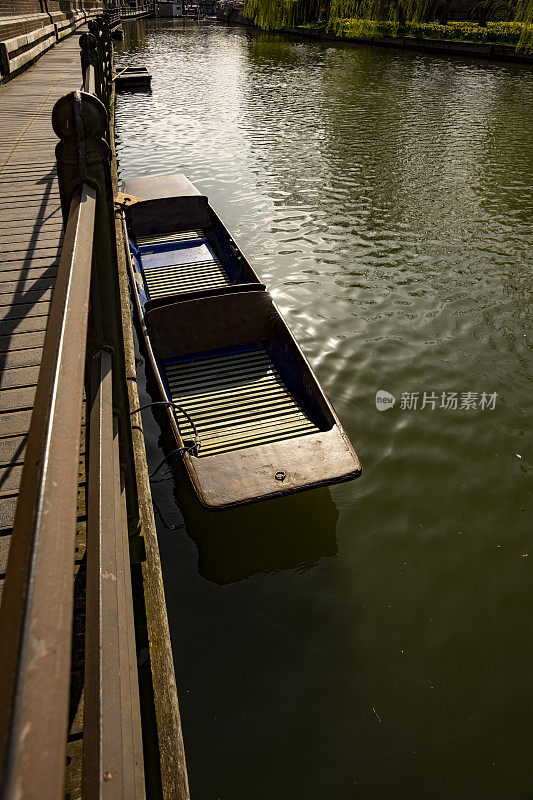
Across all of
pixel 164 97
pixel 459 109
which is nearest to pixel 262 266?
pixel 459 109

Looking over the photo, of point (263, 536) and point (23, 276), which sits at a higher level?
point (23, 276)

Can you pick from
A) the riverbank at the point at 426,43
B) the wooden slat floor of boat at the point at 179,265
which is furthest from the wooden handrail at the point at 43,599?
the riverbank at the point at 426,43

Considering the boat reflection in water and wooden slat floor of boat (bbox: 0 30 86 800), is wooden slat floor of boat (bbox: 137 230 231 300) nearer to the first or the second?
wooden slat floor of boat (bbox: 0 30 86 800)

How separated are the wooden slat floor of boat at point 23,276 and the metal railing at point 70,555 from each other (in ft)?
2.61

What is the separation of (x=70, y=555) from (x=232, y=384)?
5528 mm

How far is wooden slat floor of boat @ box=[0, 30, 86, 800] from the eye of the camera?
3285mm

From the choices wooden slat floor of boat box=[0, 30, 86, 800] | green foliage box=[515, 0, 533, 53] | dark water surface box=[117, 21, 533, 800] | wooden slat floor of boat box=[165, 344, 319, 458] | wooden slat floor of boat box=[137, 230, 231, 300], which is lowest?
dark water surface box=[117, 21, 533, 800]

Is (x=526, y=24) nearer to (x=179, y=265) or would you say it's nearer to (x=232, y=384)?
(x=179, y=265)

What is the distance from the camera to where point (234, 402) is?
245 inches

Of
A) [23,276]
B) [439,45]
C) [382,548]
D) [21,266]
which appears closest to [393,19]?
[439,45]

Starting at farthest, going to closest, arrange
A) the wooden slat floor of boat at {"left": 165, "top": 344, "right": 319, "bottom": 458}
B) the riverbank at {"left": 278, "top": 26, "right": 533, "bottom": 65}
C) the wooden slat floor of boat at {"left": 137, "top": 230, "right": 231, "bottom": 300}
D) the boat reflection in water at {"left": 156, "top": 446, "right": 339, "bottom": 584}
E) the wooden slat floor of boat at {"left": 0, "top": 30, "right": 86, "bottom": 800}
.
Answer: the riverbank at {"left": 278, "top": 26, "right": 533, "bottom": 65} → the wooden slat floor of boat at {"left": 137, "top": 230, "right": 231, "bottom": 300} → the wooden slat floor of boat at {"left": 165, "top": 344, "right": 319, "bottom": 458} → the boat reflection in water at {"left": 156, "top": 446, "right": 339, "bottom": 584} → the wooden slat floor of boat at {"left": 0, "top": 30, "right": 86, "bottom": 800}

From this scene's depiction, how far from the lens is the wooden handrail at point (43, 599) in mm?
751

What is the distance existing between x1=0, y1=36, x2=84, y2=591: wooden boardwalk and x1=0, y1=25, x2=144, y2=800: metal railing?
3.20ft

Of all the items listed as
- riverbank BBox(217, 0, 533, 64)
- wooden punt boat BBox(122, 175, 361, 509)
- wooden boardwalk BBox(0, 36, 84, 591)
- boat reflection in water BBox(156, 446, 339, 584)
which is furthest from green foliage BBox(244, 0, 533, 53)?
boat reflection in water BBox(156, 446, 339, 584)
